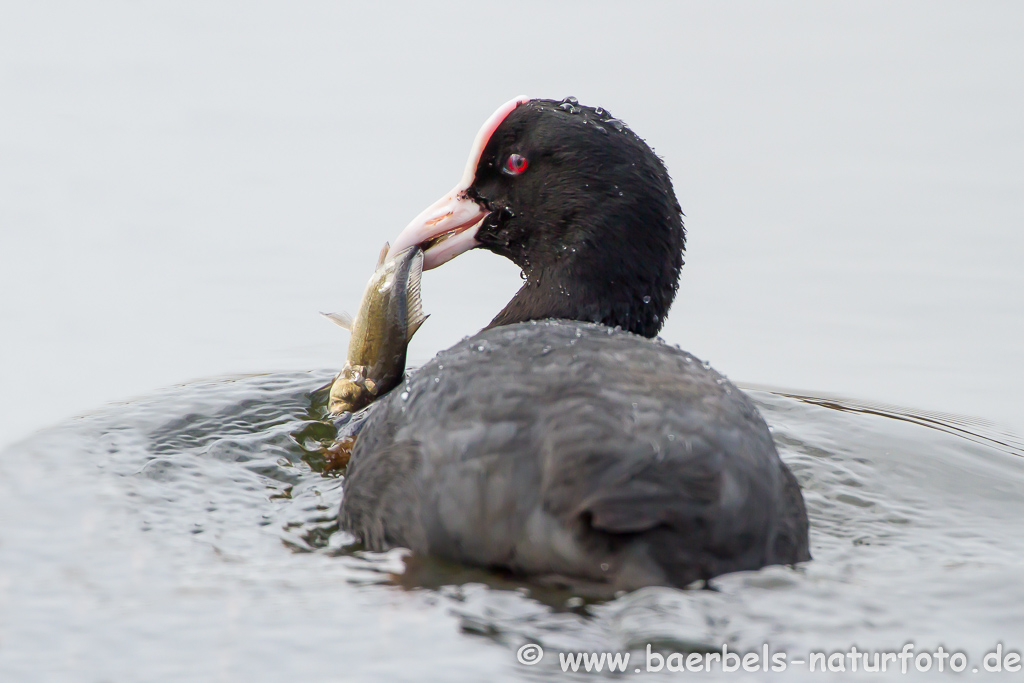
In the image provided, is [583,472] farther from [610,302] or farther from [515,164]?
[515,164]

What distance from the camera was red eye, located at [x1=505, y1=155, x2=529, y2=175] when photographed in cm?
436

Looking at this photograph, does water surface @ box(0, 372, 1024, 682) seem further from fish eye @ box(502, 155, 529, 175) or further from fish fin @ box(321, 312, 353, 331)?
fish eye @ box(502, 155, 529, 175)

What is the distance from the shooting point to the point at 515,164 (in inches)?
172

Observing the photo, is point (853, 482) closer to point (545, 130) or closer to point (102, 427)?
point (545, 130)

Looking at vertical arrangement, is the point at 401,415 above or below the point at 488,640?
above

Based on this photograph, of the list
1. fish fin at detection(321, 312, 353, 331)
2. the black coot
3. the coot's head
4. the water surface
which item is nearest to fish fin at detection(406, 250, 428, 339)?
the coot's head

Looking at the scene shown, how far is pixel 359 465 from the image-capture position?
3.34m

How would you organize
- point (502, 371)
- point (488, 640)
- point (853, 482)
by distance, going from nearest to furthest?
point (488, 640)
point (502, 371)
point (853, 482)

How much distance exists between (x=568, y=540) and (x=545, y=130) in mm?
1965

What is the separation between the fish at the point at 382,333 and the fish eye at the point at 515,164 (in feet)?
1.54

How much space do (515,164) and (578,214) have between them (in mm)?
320

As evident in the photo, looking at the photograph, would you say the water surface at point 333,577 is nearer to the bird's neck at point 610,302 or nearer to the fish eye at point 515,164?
the bird's neck at point 610,302

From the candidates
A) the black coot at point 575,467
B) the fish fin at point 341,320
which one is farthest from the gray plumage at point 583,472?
the fish fin at point 341,320

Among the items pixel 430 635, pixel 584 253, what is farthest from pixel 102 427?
pixel 430 635
